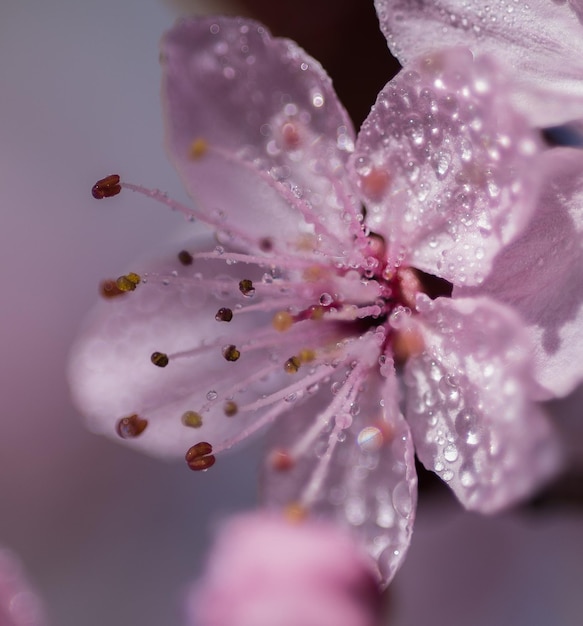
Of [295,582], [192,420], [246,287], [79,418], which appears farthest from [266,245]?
[79,418]

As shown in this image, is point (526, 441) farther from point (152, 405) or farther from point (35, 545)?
point (35, 545)

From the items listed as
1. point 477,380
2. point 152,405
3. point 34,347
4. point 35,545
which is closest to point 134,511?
point 35,545

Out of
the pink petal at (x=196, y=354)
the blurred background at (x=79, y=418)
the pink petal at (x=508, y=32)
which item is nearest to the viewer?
the pink petal at (x=508, y=32)

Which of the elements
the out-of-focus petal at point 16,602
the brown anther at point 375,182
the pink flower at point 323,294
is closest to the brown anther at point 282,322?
the pink flower at point 323,294

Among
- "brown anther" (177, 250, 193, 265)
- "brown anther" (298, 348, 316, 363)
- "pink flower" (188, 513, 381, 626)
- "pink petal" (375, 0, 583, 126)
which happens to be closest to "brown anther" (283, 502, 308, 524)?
"pink flower" (188, 513, 381, 626)

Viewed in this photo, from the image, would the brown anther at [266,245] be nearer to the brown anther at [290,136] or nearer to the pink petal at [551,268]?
the brown anther at [290,136]

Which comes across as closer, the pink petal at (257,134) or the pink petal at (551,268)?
the pink petal at (551,268)

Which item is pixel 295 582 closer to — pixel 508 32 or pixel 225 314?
pixel 225 314
